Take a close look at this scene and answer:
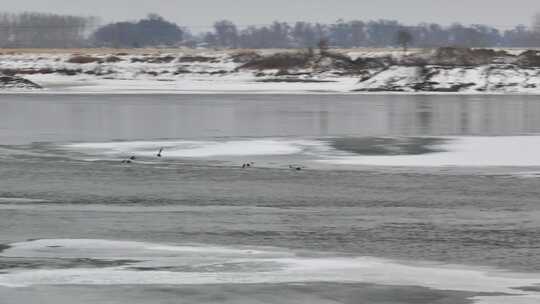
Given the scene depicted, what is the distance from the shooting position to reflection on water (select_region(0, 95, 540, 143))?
94.6 feet

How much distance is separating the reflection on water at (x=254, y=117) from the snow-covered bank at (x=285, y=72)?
10685 millimetres

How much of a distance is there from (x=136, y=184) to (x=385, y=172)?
456 centimetres

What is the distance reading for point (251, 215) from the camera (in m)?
14.9

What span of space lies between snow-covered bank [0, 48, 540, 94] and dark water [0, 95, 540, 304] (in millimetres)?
34727

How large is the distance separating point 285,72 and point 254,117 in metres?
46.8

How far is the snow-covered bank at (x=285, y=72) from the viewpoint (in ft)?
208

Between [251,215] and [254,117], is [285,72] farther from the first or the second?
[251,215]

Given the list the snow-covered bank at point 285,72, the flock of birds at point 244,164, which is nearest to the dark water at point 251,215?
the flock of birds at point 244,164

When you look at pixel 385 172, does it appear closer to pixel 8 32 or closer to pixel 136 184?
pixel 136 184

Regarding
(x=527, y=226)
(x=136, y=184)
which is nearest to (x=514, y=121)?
(x=136, y=184)

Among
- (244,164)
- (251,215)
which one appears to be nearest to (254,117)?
(244,164)

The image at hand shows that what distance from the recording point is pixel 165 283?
10039 millimetres

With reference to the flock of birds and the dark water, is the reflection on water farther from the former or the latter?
the flock of birds

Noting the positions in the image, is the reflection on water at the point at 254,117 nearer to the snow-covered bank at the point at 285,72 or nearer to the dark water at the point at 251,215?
the dark water at the point at 251,215
